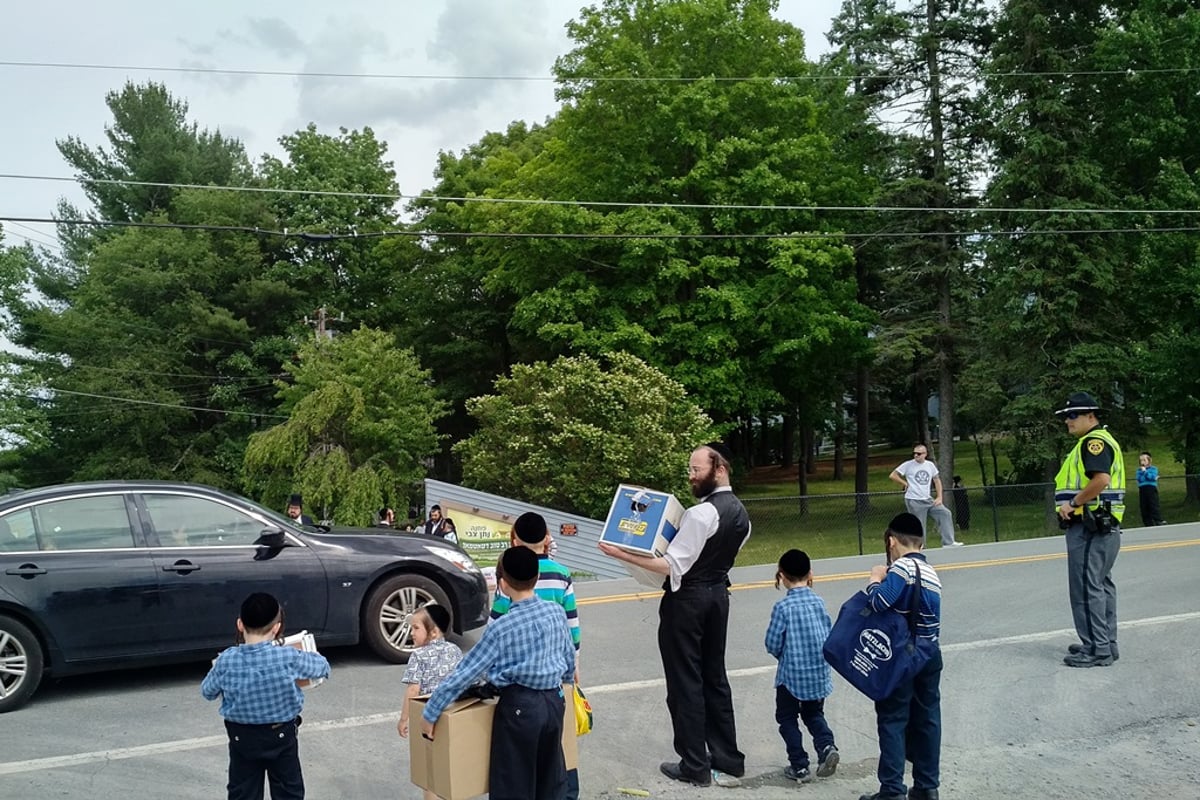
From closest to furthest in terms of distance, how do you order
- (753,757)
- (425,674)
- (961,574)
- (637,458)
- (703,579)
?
1. (425,674)
2. (703,579)
3. (753,757)
4. (961,574)
5. (637,458)

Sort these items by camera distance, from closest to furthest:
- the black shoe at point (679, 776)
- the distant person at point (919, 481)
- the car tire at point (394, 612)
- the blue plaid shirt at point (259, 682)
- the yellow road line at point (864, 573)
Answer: the blue plaid shirt at point (259, 682) → the black shoe at point (679, 776) → the car tire at point (394, 612) → the yellow road line at point (864, 573) → the distant person at point (919, 481)

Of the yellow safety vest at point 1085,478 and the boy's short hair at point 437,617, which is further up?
the yellow safety vest at point 1085,478

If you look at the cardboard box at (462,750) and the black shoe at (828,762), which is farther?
the black shoe at (828,762)

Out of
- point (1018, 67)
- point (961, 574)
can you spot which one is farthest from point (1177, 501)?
point (961, 574)

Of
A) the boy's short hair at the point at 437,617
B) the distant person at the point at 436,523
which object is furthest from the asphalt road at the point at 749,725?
the distant person at the point at 436,523

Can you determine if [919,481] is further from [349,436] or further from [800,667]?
[349,436]

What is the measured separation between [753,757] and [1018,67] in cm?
2797

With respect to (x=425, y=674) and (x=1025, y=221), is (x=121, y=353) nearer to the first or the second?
(x=1025, y=221)

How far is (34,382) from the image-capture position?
1491 inches

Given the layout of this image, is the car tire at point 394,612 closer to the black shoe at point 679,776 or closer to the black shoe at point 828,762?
the black shoe at point 679,776

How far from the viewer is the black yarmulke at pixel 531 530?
203 inches

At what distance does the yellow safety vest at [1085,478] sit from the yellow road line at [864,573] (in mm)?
5166

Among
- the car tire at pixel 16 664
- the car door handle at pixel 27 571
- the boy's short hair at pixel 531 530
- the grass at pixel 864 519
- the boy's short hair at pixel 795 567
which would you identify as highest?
the boy's short hair at pixel 531 530

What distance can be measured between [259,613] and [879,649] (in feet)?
10.1
